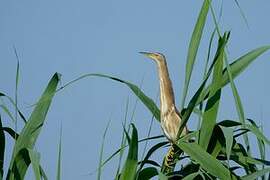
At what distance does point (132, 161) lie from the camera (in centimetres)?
143

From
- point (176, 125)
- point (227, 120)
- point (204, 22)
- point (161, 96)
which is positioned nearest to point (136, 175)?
point (227, 120)

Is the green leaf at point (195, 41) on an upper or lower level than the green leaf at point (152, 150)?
upper

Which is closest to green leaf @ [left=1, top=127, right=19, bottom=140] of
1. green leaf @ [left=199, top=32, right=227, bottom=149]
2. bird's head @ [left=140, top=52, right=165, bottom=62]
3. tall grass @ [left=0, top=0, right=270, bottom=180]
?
tall grass @ [left=0, top=0, right=270, bottom=180]

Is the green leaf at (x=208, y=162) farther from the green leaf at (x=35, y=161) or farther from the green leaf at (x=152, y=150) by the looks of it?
the green leaf at (x=35, y=161)

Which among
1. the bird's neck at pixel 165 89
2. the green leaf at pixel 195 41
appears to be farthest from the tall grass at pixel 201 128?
the bird's neck at pixel 165 89

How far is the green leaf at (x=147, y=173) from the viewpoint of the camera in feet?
5.02

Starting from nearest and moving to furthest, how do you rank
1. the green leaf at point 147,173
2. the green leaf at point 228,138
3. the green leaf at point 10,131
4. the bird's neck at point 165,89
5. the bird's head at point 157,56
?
the green leaf at point 228,138 → the green leaf at point 147,173 → the green leaf at point 10,131 → the bird's neck at point 165,89 → the bird's head at point 157,56

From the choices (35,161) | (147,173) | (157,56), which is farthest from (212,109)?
(157,56)

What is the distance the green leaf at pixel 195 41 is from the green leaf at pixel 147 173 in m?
0.26

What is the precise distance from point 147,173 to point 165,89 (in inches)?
44.1

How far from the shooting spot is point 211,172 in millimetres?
1432

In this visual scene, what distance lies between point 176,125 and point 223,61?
0.83 m

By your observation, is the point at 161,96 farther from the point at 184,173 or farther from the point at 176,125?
the point at 184,173

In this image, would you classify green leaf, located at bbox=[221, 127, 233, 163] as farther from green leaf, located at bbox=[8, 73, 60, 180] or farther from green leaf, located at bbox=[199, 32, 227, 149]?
green leaf, located at bbox=[8, 73, 60, 180]
